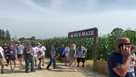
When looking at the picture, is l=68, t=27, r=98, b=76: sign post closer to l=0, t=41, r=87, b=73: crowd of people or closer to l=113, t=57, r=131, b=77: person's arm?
l=0, t=41, r=87, b=73: crowd of people

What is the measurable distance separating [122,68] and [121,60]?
14 centimetres

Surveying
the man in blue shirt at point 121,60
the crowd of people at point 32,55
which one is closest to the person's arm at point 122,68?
the man in blue shirt at point 121,60

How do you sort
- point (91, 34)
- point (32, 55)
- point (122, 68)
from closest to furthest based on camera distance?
point (122, 68) < point (32, 55) < point (91, 34)

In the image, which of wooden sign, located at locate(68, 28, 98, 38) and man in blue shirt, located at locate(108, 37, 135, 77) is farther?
wooden sign, located at locate(68, 28, 98, 38)

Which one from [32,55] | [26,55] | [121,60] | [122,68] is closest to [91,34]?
[32,55]

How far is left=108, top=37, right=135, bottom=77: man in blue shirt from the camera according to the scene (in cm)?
527

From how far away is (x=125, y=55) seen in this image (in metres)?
5.27

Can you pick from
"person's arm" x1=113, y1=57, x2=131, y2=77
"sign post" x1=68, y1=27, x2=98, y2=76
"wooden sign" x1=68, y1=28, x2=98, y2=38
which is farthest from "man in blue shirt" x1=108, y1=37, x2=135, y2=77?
"wooden sign" x1=68, y1=28, x2=98, y2=38

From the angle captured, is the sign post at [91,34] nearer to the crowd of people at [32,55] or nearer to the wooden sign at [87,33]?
the wooden sign at [87,33]

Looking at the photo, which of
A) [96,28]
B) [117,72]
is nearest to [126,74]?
[117,72]

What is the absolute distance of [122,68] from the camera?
532 cm

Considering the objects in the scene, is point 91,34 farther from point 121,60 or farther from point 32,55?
point 121,60

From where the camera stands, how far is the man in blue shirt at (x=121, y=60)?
527 centimetres

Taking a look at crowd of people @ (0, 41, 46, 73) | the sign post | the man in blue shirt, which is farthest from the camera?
the sign post
